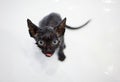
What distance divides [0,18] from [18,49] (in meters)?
0.33

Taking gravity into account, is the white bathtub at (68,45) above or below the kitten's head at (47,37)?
below

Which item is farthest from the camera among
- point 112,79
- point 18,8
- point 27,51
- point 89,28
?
point 18,8

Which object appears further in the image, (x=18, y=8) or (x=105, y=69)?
(x=18, y=8)

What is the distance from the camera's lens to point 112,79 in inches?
64.7

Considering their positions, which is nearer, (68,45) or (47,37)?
(47,37)

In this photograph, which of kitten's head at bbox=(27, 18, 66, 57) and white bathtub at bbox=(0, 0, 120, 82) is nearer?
kitten's head at bbox=(27, 18, 66, 57)

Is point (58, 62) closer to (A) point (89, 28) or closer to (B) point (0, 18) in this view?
(A) point (89, 28)

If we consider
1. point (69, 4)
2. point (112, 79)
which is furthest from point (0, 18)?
point (112, 79)

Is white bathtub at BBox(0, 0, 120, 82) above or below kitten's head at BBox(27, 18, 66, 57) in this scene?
below

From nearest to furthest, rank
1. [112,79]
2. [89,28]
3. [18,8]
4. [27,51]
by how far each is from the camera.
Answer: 1. [112,79]
2. [27,51]
3. [89,28]
4. [18,8]

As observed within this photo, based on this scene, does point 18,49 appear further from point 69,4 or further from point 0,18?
point 69,4

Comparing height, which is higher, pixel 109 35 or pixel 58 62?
pixel 109 35

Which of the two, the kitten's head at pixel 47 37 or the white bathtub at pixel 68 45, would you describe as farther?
the white bathtub at pixel 68 45

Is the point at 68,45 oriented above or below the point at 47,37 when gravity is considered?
below
